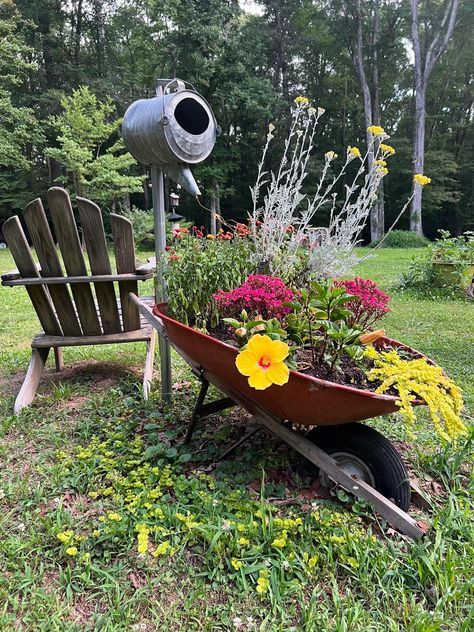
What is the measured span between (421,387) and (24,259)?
2.10 m

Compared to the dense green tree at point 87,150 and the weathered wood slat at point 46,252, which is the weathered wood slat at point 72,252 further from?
the dense green tree at point 87,150

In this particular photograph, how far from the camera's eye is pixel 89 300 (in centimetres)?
246

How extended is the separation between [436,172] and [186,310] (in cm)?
2004

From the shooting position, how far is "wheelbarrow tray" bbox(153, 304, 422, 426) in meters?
1.20

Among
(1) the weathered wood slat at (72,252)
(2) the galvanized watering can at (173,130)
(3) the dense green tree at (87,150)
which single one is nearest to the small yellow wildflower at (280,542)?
(2) the galvanized watering can at (173,130)

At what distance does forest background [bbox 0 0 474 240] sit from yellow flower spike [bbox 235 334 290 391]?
14959mm

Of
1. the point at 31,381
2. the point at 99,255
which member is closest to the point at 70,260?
the point at 99,255

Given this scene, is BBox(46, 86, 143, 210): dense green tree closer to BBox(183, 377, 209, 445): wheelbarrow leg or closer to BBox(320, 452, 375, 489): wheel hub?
BBox(183, 377, 209, 445): wheelbarrow leg

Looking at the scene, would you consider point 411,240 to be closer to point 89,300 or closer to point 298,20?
point 298,20

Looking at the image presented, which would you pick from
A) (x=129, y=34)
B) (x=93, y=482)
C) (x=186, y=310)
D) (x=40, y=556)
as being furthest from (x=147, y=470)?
(x=129, y=34)

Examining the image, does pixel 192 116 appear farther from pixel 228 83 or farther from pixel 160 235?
pixel 228 83

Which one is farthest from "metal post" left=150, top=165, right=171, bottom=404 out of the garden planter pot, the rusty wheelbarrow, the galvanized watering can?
the garden planter pot

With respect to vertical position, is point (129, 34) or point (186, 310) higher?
point (129, 34)

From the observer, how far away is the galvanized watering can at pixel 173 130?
6.16 feet
